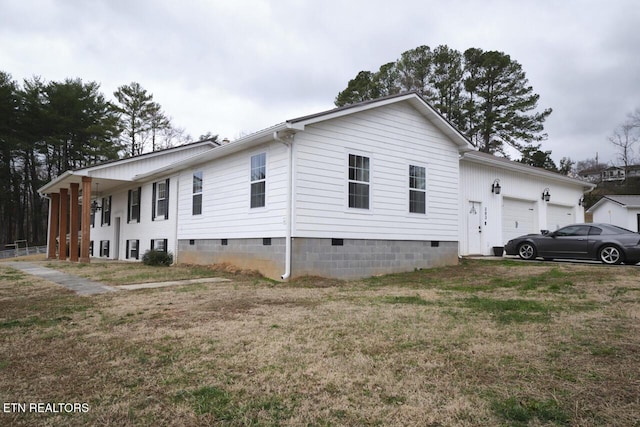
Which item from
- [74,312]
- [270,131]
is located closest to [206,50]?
[270,131]

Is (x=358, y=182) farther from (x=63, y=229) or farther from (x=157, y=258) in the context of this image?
(x=63, y=229)

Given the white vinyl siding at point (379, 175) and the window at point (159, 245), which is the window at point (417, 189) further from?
the window at point (159, 245)

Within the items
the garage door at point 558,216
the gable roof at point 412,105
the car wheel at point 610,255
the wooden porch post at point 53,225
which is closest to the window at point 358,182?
the gable roof at point 412,105

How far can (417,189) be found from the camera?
12250 millimetres

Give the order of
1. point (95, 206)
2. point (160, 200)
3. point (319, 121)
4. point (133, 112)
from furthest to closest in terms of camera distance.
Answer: point (133, 112) < point (95, 206) < point (160, 200) < point (319, 121)

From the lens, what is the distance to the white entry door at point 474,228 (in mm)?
15141

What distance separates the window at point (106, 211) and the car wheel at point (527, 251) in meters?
19.2

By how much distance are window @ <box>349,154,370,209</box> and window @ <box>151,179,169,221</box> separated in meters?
8.32

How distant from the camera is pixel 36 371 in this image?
11.8 ft

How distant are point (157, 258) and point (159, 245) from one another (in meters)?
1.94

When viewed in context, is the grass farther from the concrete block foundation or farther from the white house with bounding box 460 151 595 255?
the white house with bounding box 460 151 595 255

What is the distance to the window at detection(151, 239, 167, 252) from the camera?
1576 cm

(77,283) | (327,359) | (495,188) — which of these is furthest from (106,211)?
(327,359)

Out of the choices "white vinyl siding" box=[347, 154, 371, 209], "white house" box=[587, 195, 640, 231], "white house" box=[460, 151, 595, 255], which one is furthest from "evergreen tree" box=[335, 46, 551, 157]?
"white vinyl siding" box=[347, 154, 371, 209]
